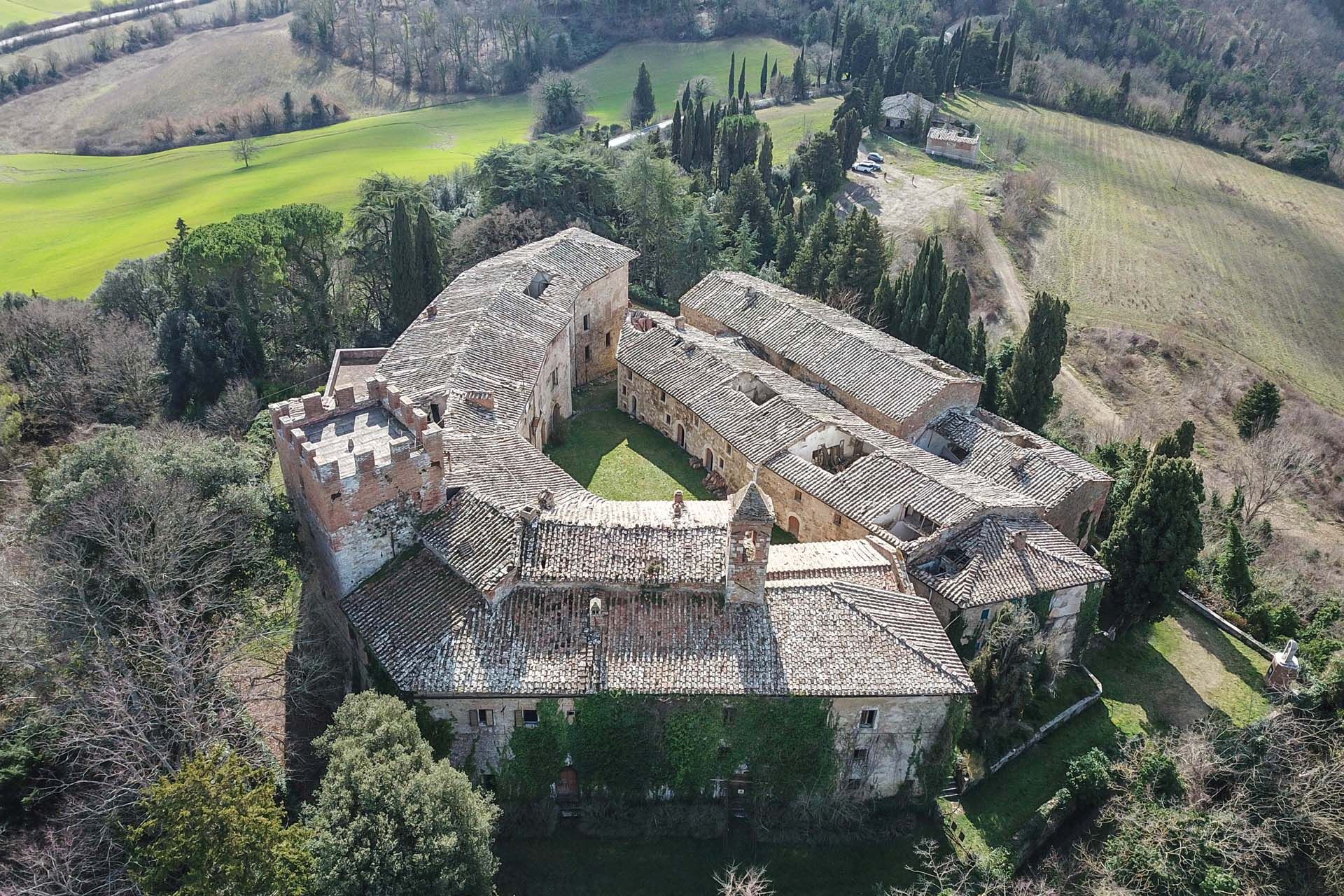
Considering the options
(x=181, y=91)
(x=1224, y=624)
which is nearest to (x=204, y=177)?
(x=181, y=91)

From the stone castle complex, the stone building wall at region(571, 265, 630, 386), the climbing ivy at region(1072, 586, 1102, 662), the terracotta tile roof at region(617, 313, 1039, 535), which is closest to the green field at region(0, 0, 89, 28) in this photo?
the stone castle complex

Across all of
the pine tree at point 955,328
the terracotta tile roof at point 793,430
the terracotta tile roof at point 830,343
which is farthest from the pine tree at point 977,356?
the terracotta tile roof at point 793,430

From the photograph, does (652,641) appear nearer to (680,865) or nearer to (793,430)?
(680,865)

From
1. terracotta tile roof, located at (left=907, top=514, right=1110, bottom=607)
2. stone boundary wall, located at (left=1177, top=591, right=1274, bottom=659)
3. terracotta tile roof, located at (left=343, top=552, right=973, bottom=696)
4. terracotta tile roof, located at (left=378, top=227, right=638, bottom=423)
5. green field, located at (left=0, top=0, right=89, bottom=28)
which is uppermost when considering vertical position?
green field, located at (left=0, top=0, right=89, bottom=28)

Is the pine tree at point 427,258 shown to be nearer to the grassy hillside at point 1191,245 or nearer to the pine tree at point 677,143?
the pine tree at point 677,143

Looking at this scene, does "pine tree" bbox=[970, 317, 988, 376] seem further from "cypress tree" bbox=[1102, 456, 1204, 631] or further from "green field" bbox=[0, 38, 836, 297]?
"green field" bbox=[0, 38, 836, 297]

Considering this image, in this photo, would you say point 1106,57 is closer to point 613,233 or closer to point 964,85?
point 964,85
